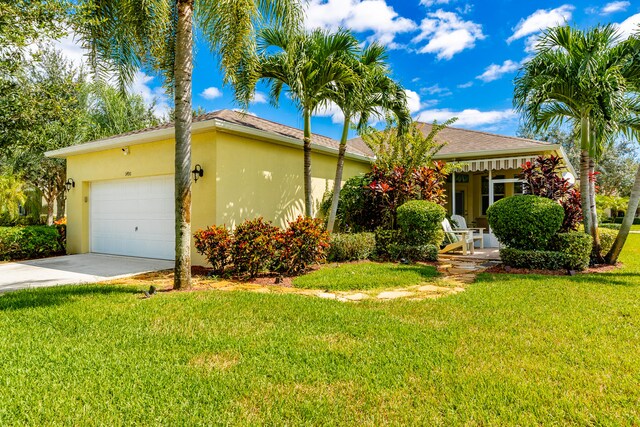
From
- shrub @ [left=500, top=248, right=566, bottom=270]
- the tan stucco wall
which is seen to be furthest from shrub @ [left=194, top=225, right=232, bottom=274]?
shrub @ [left=500, top=248, right=566, bottom=270]

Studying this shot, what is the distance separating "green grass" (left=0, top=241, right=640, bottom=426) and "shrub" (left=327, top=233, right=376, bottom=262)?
487 centimetres

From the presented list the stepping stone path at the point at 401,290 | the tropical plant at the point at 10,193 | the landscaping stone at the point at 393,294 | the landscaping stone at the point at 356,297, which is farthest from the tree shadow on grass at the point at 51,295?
the tropical plant at the point at 10,193

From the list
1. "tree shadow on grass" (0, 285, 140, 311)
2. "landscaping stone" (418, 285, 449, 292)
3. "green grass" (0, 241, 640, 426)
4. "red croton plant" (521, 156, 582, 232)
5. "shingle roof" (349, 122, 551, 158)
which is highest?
"shingle roof" (349, 122, 551, 158)

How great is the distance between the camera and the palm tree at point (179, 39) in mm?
7711

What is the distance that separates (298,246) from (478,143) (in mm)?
12322

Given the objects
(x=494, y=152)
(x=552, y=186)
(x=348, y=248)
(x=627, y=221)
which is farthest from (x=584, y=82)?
(x=348, y=248)

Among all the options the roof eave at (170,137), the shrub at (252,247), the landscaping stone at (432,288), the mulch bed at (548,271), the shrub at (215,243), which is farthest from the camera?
the roof eave at (170,137)

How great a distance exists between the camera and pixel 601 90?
9.54 m

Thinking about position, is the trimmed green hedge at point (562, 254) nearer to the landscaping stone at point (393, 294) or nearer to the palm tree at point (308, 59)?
the landscaping stone at point (393, 294)

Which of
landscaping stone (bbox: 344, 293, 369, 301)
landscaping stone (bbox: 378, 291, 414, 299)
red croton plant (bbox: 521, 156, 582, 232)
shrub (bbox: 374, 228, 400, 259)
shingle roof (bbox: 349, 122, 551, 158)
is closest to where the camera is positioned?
landscaping stone (bbox: 344, 293, 369, 301)

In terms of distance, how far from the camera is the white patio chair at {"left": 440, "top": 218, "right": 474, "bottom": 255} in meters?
13.3

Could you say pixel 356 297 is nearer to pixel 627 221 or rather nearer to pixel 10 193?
pixel 627 221

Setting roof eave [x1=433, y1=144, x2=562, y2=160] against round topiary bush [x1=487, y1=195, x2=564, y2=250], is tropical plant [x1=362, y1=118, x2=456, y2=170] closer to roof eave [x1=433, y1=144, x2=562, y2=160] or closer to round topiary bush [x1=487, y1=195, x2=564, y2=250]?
roof eave [x1=433, y1=144, x2=562, y2=160]

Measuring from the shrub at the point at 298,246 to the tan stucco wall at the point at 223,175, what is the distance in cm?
232
